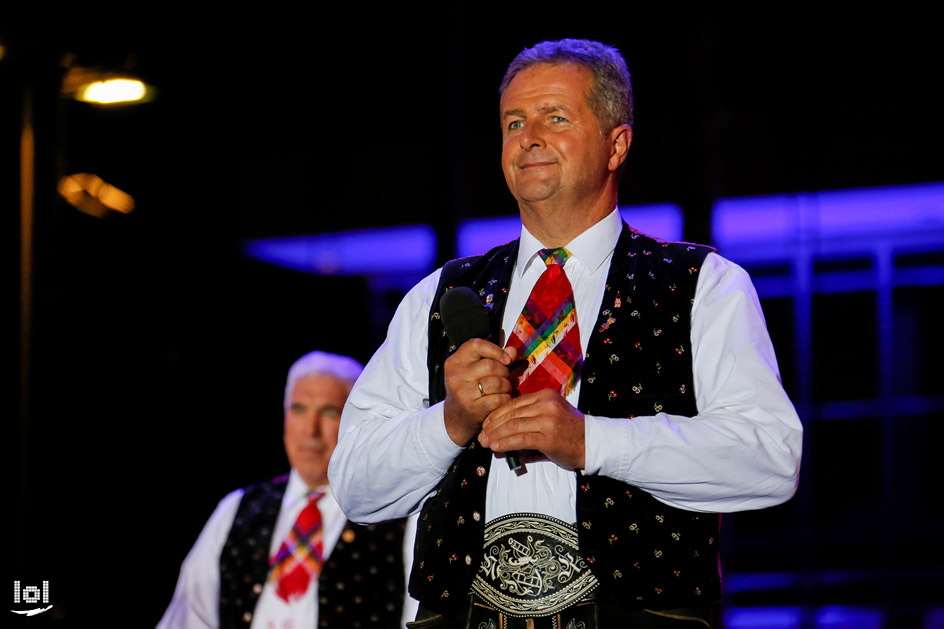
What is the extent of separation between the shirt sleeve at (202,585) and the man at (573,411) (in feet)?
6.11

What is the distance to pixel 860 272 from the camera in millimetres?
5746

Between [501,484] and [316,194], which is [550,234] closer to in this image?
[501,484]

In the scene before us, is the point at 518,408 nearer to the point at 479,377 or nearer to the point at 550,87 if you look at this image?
the point at 479,377

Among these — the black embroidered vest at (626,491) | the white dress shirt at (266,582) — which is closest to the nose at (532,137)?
the black embroidered vest at (626,491)

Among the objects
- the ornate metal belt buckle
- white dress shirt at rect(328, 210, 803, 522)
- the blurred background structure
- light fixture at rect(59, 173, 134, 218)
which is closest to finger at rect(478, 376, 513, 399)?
white dress shirt at rect(328, 210, 803, 522)

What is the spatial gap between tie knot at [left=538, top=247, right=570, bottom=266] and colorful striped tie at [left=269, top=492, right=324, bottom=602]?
6.00 feet

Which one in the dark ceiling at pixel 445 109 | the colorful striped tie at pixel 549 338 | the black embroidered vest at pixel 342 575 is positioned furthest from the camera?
the dark ceiling at pixel 445 109

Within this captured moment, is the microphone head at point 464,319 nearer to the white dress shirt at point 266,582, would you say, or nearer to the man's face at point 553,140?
the man's face at point 553,140

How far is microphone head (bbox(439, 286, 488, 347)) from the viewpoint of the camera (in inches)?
55.0

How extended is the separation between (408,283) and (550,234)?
4.20 m

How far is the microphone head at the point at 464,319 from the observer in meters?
1.40

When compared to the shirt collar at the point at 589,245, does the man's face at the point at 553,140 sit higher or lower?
higher

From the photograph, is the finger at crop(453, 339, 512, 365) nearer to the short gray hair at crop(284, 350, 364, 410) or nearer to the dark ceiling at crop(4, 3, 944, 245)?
the short gray hair at crop(284, 350, 364, 410)

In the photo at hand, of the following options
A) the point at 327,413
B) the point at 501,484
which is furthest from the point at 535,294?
the point at 327,413
